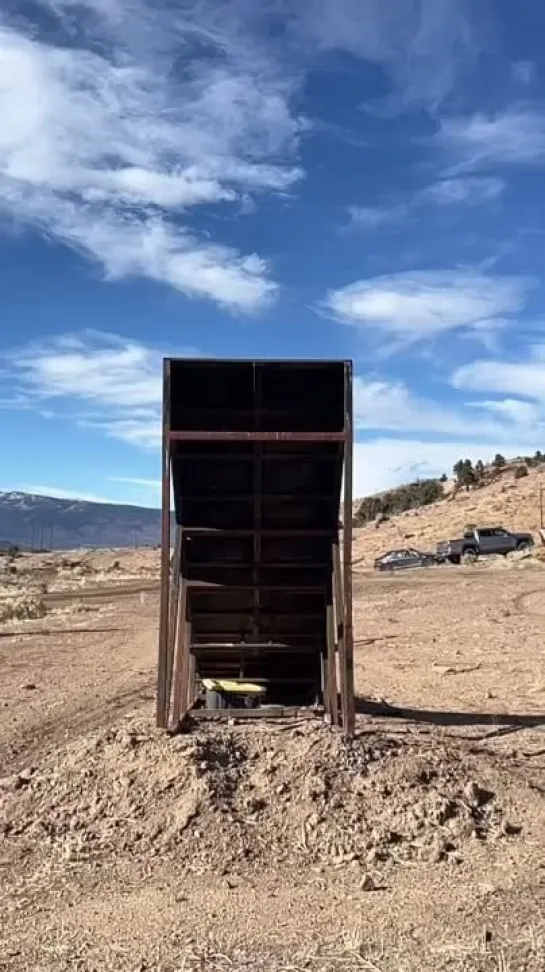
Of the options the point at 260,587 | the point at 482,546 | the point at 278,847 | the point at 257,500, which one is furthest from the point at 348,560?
the point at 482,546

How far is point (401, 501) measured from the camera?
8375 cm

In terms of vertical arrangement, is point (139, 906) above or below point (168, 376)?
below

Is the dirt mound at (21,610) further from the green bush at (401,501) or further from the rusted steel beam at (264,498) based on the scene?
the green bush at (401,501)

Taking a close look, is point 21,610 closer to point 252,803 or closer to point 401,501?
point 252,803

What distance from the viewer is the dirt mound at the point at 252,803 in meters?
6.23

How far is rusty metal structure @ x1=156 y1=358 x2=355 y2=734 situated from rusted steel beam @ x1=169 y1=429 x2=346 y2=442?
0.5 inches

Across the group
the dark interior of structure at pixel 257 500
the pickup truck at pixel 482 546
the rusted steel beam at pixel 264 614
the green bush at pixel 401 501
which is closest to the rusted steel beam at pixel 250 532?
the dark interior of structure at pixel 257 500

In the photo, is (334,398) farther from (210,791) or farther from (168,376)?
(210,791)

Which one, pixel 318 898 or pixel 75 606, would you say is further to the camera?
pixel 75 606

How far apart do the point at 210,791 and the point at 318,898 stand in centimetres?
138

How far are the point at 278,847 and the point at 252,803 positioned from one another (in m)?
0.48

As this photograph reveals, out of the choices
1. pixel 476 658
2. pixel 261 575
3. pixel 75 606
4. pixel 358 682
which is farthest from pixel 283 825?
pixel 75 606

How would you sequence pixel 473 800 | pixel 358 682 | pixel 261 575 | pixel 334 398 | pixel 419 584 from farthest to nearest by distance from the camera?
pixel 419 584
pixel 358 682
pixel 261 575
pixel 334 398
pixel 473 800

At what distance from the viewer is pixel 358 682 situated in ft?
45.7
